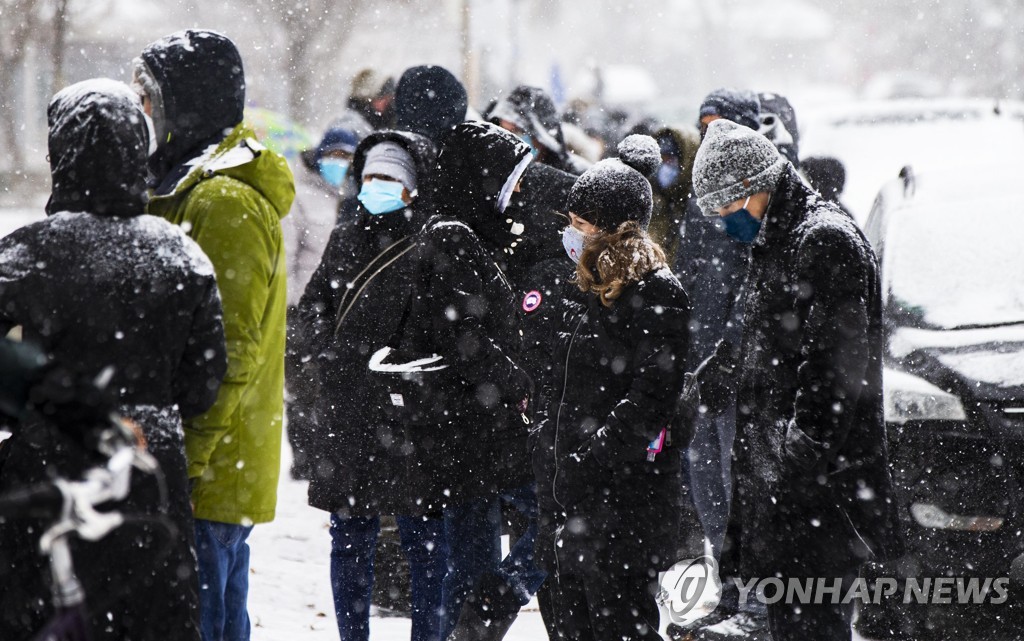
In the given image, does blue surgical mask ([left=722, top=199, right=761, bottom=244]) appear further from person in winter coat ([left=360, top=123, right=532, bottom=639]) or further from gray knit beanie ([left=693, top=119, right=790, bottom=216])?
person in winter coat ([left=360, top=123, right=532, bottom=639])

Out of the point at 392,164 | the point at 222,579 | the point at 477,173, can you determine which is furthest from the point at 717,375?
the point at 222,579

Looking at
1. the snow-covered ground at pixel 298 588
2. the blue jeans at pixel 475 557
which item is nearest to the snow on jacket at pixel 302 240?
the snow-covered ground at pixel 298 588

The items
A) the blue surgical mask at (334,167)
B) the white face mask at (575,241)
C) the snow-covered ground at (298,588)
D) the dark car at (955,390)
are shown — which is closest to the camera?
the white face mask at (575,241)

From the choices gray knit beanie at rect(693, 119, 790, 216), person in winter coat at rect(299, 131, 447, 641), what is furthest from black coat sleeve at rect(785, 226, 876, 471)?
person in winter coat at rect(299, 131, 447, 641)

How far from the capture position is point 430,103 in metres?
5.84

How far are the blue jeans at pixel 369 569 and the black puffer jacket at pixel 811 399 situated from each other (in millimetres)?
1374

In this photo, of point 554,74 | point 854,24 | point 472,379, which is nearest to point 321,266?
point 472,379

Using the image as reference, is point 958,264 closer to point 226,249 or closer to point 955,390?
point 955,390

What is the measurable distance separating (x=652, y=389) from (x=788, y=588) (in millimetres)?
726

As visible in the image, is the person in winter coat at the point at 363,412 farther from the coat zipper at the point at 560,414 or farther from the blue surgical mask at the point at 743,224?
the blue surgical mask at the point at 743,224

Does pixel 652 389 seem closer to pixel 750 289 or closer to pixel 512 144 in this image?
pixel 750 289

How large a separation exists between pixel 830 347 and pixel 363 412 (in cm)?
189

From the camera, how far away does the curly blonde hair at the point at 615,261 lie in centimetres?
412

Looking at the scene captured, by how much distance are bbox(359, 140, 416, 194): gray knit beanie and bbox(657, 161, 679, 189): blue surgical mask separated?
2142 mm
